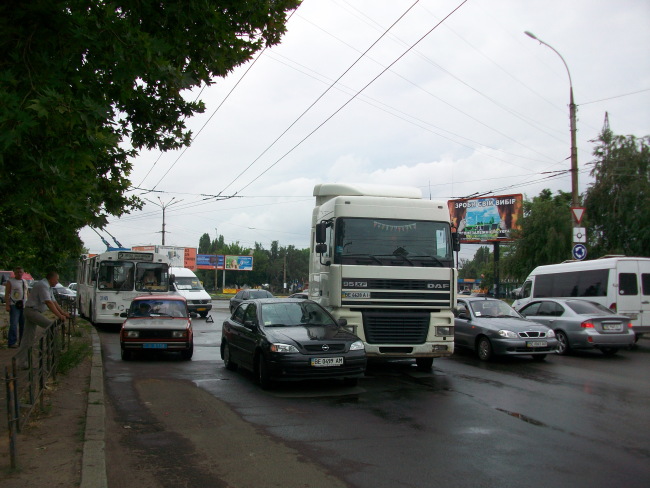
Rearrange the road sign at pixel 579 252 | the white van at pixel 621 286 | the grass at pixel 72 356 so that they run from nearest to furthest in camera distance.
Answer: the grass at pixel 72 356, the white van at pixel 621 286, the road sign at pixel 579 252

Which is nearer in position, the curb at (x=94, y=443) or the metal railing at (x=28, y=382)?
the curb at (x=94, y=443)

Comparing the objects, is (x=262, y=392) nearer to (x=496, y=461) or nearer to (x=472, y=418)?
(x=472, y=418)

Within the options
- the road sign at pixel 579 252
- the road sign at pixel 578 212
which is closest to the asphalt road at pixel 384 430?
the road sign at pixel 579 252

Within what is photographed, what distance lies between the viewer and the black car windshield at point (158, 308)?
14313mm

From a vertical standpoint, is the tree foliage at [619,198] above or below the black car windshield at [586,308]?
above

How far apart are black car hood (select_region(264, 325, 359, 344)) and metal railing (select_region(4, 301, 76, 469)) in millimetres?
3289

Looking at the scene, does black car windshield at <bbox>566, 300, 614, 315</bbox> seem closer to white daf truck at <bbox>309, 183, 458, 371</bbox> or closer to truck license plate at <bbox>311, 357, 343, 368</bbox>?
white daf truck at <bbox>309, 183, 458, 371</bbox>

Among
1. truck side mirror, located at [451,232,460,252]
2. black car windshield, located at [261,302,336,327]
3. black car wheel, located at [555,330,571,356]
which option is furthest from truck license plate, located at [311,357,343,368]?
black car wheel, located at [555,330,571,356]

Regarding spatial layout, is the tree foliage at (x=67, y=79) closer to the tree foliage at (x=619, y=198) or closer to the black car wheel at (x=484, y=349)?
the black car wheel at (x=484, y=349)

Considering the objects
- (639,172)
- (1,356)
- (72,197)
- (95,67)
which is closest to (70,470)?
(72,197)

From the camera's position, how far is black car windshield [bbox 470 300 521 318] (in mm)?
14984

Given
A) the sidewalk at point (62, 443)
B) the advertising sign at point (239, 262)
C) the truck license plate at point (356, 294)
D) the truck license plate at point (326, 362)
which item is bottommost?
A: the sidewalk at point (62, 443)

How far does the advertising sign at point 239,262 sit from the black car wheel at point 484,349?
93890mm

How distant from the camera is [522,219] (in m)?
36.6
